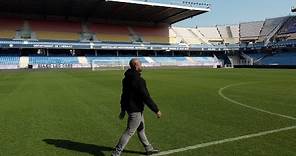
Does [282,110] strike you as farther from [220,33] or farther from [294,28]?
[220,33]

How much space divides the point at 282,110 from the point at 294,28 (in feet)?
243

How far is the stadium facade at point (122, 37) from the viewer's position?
63.9 meters

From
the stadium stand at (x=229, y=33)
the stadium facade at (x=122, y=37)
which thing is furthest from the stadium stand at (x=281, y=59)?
the stadium stand at (x=229, y=33)

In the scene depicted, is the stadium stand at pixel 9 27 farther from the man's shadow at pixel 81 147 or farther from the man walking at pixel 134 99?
the man walking at pixel 134 99

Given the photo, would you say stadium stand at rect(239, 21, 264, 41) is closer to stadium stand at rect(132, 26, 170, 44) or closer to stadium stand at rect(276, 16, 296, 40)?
stadium stand at rect(276, 16, 296, 40)

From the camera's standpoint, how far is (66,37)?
6969 cm

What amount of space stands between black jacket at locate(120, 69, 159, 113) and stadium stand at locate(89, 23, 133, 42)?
2660 inches

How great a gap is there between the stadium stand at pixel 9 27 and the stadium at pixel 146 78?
0.62 feet

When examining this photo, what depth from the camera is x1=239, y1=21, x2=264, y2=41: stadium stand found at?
8838 centimetres

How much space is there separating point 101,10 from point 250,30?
142ft

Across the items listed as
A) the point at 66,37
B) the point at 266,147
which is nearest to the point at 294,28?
the point at 66,37

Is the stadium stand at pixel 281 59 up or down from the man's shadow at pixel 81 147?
up

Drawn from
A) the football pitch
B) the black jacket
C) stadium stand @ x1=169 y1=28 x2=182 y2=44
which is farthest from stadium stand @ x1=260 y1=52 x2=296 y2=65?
the black jacket

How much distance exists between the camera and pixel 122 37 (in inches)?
2990
